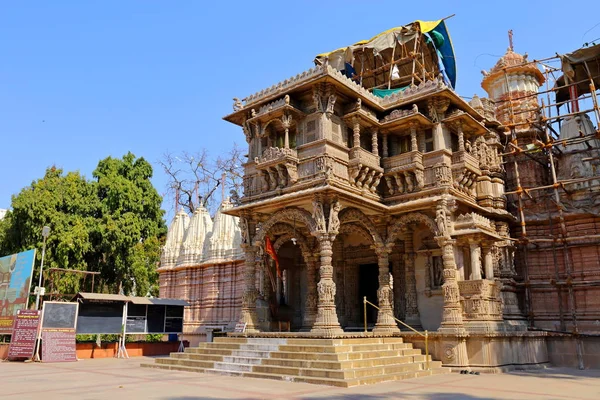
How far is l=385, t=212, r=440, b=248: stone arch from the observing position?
53.8ft

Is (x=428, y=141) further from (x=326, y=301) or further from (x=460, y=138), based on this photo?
(x=326, y=301)

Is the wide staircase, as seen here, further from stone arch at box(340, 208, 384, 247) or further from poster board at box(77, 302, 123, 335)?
poster board at box(77, 302, 123, 335)

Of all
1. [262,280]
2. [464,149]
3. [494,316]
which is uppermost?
[464,149]

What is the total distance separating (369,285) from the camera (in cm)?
2000

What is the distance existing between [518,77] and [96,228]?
22503 mm

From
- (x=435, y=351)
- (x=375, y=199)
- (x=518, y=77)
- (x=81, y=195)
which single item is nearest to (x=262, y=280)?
(x=375, y=199)

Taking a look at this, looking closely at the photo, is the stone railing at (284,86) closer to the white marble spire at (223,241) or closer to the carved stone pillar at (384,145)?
the carved stone pillar at (384,145)

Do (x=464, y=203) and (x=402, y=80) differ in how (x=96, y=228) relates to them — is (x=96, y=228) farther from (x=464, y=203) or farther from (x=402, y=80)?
(x=464, y=203)

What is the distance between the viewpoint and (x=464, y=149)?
1759cm

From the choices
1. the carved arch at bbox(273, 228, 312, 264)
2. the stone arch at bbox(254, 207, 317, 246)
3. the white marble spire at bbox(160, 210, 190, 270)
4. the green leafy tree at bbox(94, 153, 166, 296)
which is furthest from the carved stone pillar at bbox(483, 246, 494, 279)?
the green leafy tree at bbox(94, 153, 166, 296)

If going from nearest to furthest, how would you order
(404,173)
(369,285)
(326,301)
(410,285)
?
(326,301) → (404,173) → (410,285) → (369,285)

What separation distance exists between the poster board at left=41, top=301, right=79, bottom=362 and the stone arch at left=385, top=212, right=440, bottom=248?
1190cm

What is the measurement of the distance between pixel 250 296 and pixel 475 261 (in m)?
7.43

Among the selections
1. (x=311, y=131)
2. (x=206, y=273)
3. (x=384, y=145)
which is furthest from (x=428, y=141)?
(x=206, y=273)
